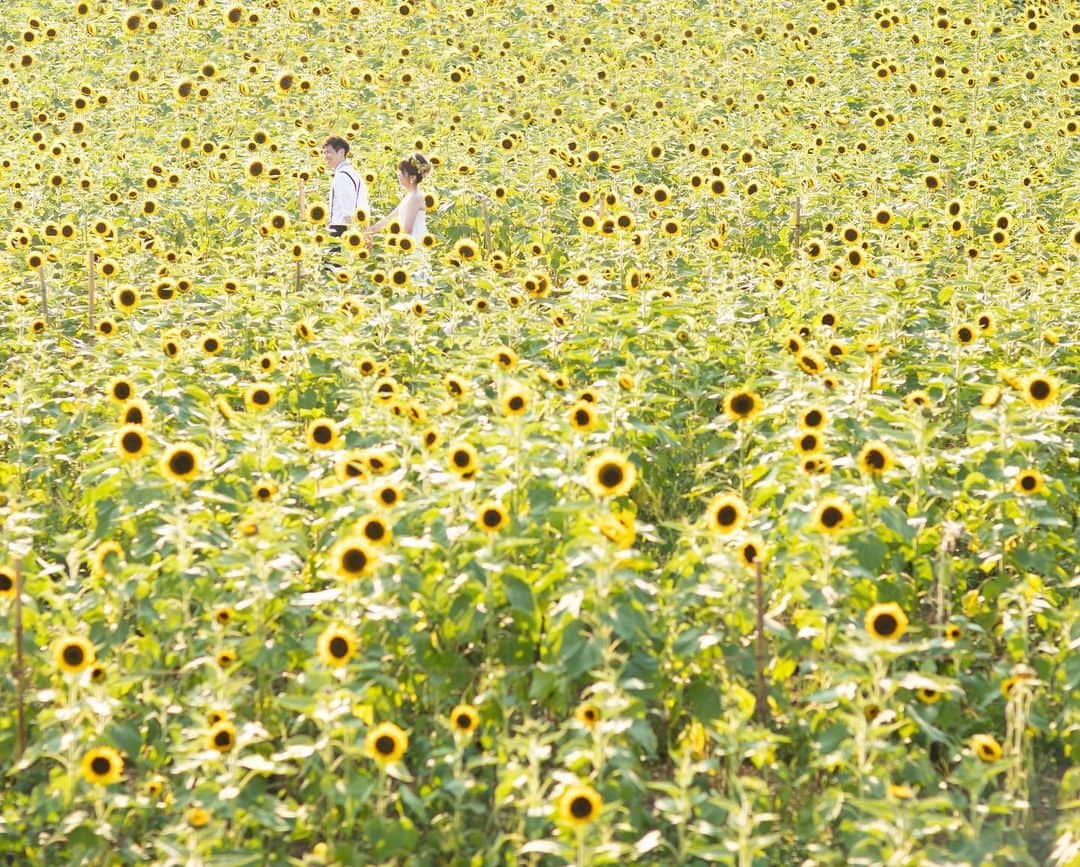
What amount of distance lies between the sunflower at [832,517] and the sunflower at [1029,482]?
90 centimetres

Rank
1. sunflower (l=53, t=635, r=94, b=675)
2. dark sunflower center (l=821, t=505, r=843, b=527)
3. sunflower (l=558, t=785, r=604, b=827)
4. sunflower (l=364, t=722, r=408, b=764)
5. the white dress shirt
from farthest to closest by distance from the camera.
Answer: the white dress shirt → dark sunflower center (l=821, t=505, r=843, b=527) → sunflower (l=53, t=635, r=94, b=675) → sunflower (l=364, t=722, r=408, b=764) → sunflower (l=558, t=785, r=604, b=827)

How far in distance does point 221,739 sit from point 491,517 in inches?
46.2

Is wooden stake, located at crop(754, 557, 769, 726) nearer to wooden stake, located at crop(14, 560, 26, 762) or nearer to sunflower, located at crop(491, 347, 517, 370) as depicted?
sunflower, located at crop(491, 347, 517, 370)

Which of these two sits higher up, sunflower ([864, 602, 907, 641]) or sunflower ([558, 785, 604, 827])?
sunflower ([864, 602, 907, 641])

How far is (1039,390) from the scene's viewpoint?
5824 millimetres

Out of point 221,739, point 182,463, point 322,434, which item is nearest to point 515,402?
point 322,434

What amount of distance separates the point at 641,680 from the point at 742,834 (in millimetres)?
805

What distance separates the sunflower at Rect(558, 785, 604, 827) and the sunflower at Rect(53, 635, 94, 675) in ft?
5.39

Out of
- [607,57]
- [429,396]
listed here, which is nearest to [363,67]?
[607,57]

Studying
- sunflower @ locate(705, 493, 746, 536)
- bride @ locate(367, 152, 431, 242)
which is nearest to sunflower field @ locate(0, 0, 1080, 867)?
sunflower @ locate(705, 493, 746, 536)

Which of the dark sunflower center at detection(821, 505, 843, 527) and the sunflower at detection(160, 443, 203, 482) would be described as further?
the sunflower at detection(160, 443, 203, 482)

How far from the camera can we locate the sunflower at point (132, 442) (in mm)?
5344

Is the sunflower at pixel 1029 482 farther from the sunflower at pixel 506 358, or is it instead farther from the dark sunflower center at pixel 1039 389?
the sunflower at pixel 506 358

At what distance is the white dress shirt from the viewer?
10.6m
